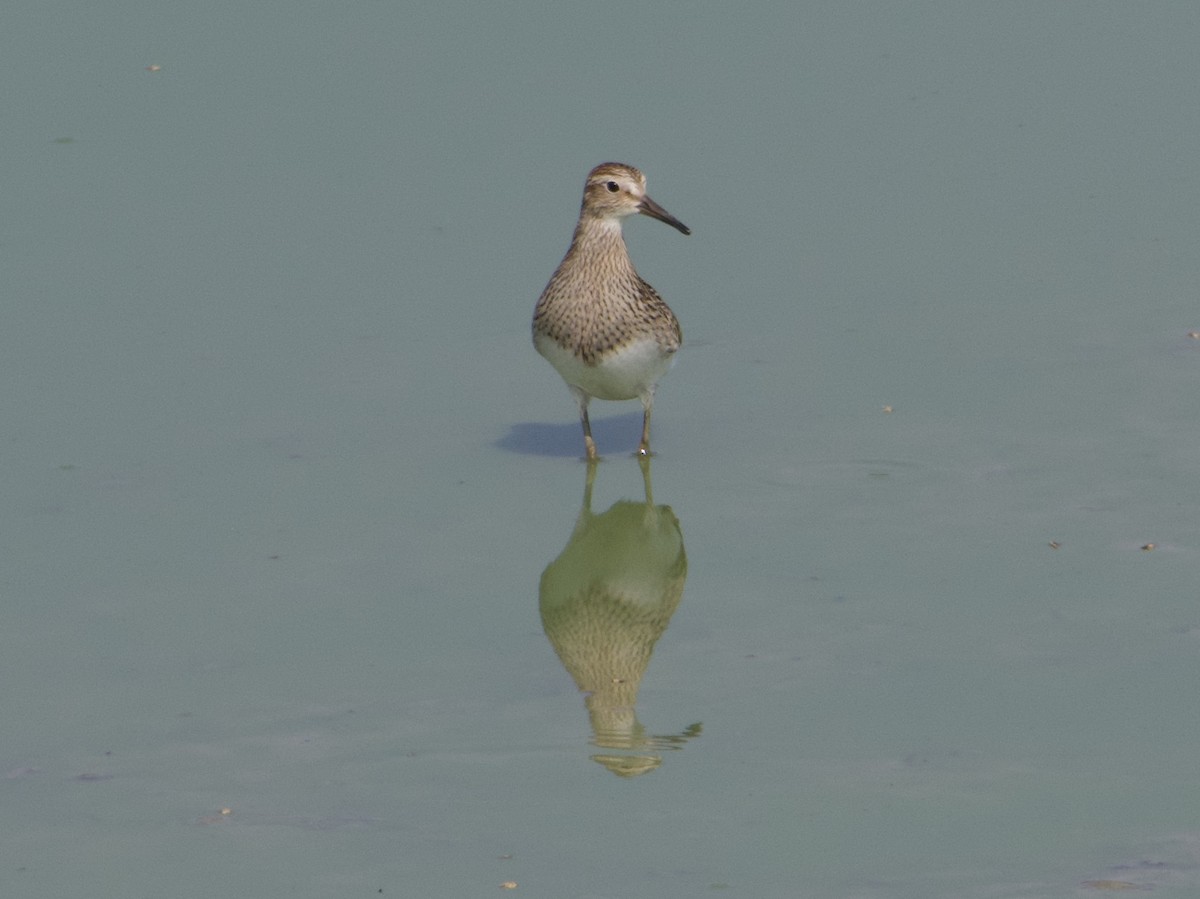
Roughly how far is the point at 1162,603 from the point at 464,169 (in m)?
6.66

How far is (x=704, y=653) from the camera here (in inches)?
353

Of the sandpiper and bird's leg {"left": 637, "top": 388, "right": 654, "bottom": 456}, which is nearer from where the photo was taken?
the sandpiper

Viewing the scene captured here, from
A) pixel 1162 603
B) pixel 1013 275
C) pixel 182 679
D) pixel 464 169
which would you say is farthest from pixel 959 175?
pixel 182 679

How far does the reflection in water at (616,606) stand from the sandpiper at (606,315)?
47 centimetres

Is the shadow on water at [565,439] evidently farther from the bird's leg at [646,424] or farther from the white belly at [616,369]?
the white belly at [616,369]

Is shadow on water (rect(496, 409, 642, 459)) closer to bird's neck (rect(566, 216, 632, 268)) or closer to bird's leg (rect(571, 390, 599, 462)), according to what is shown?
bird's leg (rect(571, 390, 599, 462))

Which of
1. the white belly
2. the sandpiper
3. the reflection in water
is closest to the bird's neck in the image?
the sandpiper

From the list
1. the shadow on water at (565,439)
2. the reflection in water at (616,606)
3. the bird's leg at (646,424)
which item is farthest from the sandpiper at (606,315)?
the reflection in water at (616,606)

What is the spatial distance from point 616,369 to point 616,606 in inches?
67.5

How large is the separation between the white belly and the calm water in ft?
1.24

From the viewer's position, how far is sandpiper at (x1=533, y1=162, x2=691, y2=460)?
10906 mm

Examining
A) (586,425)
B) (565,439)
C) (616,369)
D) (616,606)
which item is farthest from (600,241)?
(616,606)

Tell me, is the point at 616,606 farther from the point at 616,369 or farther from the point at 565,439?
the point at 565,439

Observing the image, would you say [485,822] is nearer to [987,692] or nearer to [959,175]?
[987,692]
